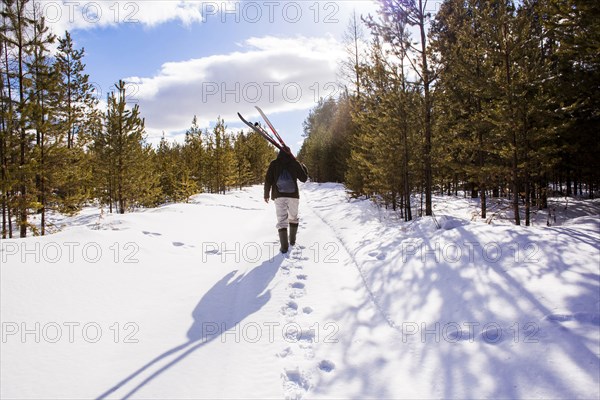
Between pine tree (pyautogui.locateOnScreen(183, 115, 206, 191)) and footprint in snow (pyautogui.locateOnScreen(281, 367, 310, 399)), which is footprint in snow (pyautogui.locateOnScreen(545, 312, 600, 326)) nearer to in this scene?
footprint in snow (pyautogui.locateOnScreen(281, 367, 310, 399))

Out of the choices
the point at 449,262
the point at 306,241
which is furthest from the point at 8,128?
the point at 449,262

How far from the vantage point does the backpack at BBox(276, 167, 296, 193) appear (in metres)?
6.98

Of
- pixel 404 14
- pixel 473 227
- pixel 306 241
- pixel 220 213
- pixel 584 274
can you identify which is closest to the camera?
pixel 584 274

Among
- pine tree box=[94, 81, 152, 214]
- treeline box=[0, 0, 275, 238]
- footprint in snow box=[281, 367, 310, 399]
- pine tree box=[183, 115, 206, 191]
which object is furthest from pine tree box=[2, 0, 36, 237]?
pine tree box=[183, 115, 206, 191]

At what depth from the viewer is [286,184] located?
6992mm

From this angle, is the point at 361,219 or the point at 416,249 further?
the point at 361,219

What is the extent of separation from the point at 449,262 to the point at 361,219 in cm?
602

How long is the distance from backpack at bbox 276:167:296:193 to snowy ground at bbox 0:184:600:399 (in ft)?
5.73

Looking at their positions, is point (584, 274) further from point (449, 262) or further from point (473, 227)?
point (473, 227)

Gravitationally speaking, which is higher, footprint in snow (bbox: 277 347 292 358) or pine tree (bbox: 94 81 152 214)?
pine tree (bbox: 94 81 152 214)

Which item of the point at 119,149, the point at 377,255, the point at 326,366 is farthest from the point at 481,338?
the point at 119,149

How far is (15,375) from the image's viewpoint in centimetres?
254

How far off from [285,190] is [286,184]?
13 centimetres

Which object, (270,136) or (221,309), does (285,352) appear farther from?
(270,136)
